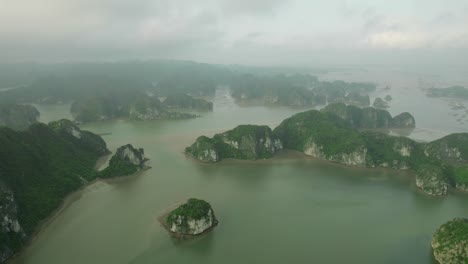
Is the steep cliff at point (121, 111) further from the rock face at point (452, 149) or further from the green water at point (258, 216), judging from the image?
the rock face at point (452, 149)

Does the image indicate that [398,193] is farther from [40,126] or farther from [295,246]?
[40,126]

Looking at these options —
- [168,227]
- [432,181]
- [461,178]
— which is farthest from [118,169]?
[461,178]

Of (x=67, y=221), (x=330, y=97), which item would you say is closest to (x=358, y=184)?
(x=67, y=221)

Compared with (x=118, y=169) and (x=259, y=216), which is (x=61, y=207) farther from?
(x=259, y=216)

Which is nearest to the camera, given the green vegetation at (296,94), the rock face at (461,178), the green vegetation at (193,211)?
the green vegetation at (193,211)

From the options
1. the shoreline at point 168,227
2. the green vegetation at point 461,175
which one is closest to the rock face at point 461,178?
the green vegetation at point 461,175
